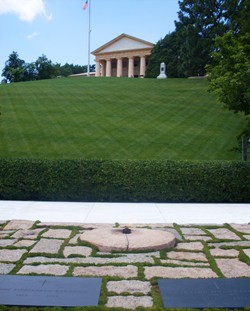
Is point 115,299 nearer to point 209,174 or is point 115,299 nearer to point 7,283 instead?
point 7,283

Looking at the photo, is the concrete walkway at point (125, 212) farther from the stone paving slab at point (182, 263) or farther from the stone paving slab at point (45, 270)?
the stone paving slab at point (45, 270)

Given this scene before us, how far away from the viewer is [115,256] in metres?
5.33

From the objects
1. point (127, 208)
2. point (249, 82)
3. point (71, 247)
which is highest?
point (249, 82)

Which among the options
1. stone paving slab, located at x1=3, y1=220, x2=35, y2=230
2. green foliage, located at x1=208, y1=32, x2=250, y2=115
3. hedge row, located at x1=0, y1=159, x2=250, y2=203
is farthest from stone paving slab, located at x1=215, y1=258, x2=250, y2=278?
green foliage, located at x1=208, y1=32, x2=250, y2=115

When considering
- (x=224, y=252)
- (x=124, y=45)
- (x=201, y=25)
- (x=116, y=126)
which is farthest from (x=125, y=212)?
(x=124, y=45)

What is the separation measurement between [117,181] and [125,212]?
6.03 feet

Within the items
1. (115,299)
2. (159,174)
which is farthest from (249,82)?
(115,299)

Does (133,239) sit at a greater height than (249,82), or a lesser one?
lesser

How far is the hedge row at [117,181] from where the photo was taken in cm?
1095

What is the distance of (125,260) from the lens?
5.18 metres

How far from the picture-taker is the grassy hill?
16219mm

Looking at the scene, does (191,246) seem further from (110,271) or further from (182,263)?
(110,271)

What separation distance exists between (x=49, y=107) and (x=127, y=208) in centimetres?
1564

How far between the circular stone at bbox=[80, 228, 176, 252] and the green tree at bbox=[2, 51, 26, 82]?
2415 inches
